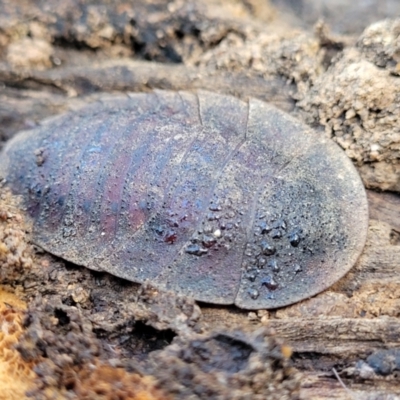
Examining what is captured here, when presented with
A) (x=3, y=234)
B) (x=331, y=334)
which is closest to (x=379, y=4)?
(x=331, y=334)

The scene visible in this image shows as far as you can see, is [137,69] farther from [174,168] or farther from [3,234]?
[3,234]

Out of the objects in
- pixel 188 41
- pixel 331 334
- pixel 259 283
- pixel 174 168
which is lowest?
pixel 331 334

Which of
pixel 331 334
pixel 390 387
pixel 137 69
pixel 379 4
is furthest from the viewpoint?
pixel 379 4

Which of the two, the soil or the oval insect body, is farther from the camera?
the oval insect body

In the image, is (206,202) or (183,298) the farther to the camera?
(206,202)
